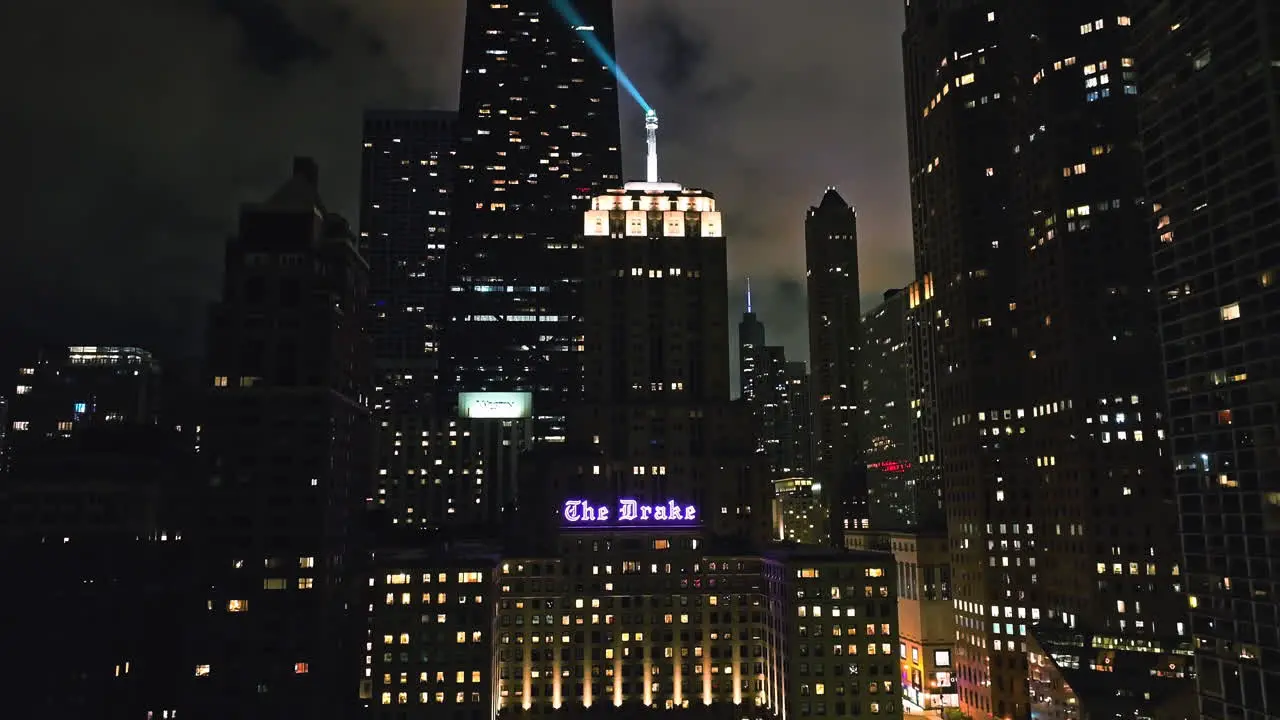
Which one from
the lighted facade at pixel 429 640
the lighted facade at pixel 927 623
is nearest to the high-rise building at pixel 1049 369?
the lighted facade at pixel 927 623

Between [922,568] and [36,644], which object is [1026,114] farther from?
[36,644]

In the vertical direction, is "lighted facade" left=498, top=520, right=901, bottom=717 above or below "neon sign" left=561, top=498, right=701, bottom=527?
below

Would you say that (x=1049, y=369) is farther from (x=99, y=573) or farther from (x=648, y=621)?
(x=99, y=573)

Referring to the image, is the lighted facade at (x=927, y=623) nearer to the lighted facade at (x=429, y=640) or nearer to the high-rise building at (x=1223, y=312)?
the lighted facade at (x=429, y=640)

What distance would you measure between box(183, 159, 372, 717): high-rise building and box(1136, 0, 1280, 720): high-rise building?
103 meters

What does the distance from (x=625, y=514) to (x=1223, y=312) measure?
10713 cm

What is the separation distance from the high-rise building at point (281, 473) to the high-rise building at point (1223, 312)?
103 m

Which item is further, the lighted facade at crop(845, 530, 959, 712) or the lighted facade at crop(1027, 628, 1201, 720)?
the lighted facade at crop(845, 530, 959, 712)

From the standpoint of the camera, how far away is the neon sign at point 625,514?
15950 cm

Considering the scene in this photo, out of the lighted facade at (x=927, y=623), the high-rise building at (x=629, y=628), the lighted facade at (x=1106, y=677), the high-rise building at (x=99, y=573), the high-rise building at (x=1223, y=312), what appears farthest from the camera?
the lighted facade at (x=927, y=623)

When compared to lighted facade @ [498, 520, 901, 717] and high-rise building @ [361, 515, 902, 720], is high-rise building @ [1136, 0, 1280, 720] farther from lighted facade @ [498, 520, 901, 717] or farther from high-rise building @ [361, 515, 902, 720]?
lighted facade @ [498, 520, 901, 717]

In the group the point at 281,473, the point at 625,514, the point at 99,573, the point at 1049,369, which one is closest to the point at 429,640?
the point at 281,473

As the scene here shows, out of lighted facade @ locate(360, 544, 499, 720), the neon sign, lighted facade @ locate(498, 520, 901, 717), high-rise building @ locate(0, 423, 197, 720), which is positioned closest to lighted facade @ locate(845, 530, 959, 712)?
lighted facade @ locate(498, 520, 901, 717)

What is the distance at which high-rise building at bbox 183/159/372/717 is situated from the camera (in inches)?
4496
